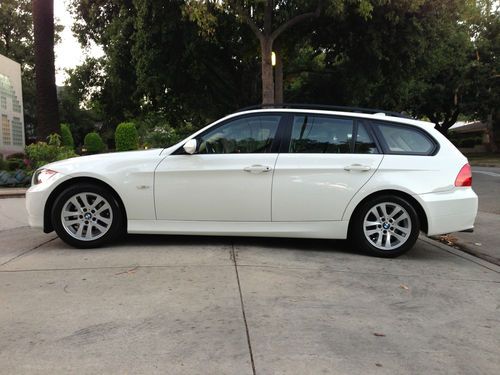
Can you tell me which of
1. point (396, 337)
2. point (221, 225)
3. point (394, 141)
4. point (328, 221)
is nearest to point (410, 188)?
point (394, 141)

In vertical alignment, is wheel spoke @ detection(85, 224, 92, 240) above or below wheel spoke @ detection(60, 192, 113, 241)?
below

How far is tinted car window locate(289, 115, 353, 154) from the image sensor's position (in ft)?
20.2

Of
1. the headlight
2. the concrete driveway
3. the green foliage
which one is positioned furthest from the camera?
the green foliage

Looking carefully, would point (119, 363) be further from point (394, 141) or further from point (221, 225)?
point (394, 141)

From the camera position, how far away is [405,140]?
20.7 feet

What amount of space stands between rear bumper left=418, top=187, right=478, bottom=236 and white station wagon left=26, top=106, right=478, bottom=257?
1 cm

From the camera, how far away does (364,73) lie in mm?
19656

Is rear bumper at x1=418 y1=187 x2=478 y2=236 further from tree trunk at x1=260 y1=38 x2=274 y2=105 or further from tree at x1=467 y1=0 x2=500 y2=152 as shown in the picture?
tree at x1=467 y1=0 x2=500 y2=152

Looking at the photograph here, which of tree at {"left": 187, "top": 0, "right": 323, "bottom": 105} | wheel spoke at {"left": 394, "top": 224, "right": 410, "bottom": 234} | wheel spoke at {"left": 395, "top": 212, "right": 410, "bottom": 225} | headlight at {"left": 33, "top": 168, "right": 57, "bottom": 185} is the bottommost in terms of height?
wheel spoke at {"left": 394, "top": 224, "right": 410, "bottom": 234}

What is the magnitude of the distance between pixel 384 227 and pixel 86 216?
11.5 ft

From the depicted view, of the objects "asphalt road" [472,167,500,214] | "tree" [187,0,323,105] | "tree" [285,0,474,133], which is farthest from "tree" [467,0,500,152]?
"tree" [187,0,323,105]

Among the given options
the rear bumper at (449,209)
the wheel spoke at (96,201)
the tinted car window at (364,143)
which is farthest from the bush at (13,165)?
the rear bumper at (449,209)

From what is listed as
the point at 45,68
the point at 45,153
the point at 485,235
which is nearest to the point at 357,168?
the point at 485,235

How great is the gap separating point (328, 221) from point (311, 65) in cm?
2010
